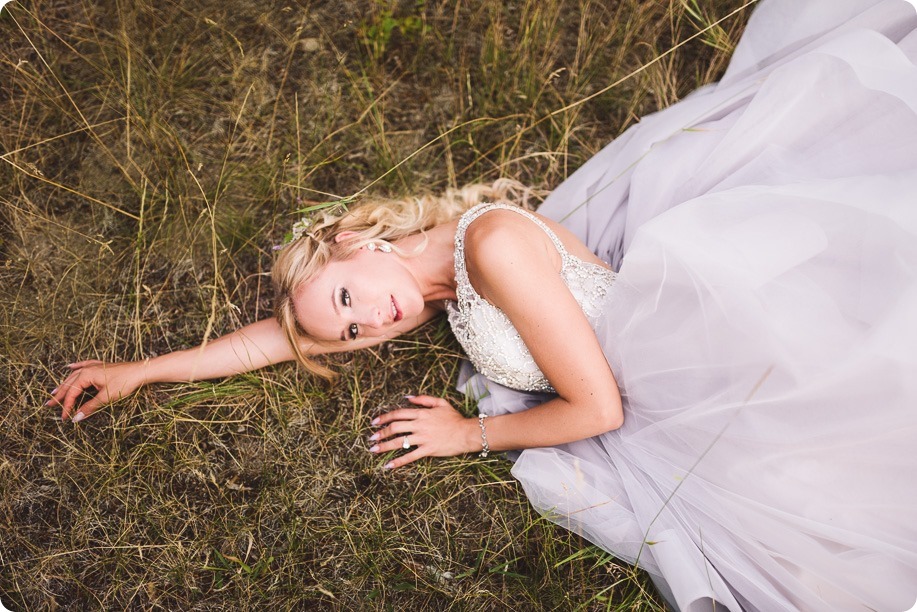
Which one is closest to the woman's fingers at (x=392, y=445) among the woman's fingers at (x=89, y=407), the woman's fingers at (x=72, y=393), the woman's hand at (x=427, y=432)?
the woman's hand at (x=427, y=432)

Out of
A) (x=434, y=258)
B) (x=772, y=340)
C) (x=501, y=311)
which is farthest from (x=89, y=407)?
(x=772, y=340)

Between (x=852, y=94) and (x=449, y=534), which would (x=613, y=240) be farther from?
(x=449, y=534)

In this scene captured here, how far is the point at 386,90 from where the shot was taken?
3.53 meters

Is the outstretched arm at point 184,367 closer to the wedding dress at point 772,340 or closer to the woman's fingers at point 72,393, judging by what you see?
the woman's fingers at point 72,393

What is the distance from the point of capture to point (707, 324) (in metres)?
2.29

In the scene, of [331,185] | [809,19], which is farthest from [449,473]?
[809,19]

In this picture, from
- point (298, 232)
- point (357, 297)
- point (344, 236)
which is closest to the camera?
point (357, 297)

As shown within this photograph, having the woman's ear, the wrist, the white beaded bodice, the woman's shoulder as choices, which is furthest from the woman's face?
the wrist

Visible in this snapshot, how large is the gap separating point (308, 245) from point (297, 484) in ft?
3.99

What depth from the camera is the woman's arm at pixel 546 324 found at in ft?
7.90

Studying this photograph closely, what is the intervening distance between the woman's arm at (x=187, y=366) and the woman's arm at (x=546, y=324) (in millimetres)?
977

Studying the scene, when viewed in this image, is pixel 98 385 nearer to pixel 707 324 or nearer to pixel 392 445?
pixel 392 445

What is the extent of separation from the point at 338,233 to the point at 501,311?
2.82 feet

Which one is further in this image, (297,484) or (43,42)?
(43,42)
